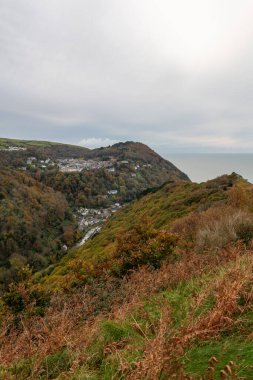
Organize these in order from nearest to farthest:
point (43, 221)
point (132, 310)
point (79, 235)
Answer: point (132, 310), point (79, 235), point (43, 221)

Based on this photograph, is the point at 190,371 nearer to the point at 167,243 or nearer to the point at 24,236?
the point at 167,243

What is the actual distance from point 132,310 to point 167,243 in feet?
24.4

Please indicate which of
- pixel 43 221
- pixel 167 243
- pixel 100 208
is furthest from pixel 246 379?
pixel 100 208

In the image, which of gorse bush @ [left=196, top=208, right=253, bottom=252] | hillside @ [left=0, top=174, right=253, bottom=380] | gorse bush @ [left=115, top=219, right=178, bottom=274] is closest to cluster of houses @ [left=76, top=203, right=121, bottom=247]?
gorse bush @ [left=115, top=219, right=178, bottom=274]

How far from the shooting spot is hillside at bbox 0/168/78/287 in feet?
280

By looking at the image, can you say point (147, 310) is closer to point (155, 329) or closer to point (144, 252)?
point (155, 329)

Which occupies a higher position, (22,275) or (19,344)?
(19,344)

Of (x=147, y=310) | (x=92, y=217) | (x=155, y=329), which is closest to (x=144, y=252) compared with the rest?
(x=147, y=310)

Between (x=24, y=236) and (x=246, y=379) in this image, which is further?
(x=24, y=236)

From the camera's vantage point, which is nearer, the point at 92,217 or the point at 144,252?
the point at 144,252

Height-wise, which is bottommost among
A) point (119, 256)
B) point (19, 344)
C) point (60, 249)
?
point (60, 249)

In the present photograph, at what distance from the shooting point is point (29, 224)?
4094 inches

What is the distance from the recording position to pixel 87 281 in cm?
1287

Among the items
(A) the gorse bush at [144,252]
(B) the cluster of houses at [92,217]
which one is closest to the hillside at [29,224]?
(B) the cluster of houses at [92,217]
